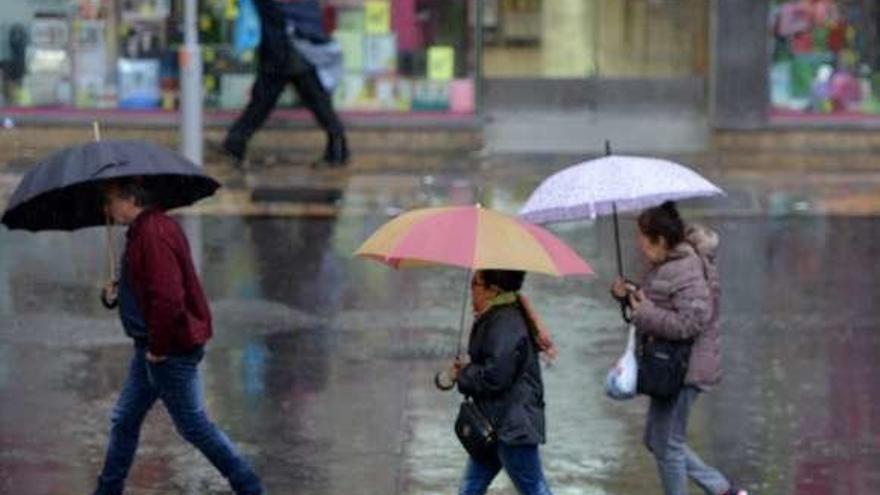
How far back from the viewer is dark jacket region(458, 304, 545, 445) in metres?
7.80

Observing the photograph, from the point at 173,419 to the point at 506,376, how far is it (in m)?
1.54

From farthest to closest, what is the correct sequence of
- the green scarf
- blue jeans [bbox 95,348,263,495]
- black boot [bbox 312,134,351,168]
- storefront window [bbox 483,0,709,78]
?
storefront window [bbox 483,0,709,78] → black boot [bbox 312,134,351,168] → blue jeans [bbox 95,348,263,495] → the green scarf

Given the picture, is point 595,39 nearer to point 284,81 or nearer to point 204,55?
point 284,81

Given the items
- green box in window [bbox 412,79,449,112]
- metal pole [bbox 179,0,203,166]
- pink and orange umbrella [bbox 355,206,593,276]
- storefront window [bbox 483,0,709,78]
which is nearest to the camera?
pink and orange umbrella [bbox 355,206,593,276]

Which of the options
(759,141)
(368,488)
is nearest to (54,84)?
(759,141)

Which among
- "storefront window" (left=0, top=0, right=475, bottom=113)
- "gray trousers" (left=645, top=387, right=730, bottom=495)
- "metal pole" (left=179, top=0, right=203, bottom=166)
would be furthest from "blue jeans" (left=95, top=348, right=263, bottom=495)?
"storefront window" (left=0, top=0, right=475, bottom=113)

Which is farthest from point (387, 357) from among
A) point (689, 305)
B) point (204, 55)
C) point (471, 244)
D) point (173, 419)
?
point (204, 55)

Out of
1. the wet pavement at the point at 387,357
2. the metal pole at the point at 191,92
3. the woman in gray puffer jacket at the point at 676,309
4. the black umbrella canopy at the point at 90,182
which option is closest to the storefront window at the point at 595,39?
the wet pavement at the point at 387,357

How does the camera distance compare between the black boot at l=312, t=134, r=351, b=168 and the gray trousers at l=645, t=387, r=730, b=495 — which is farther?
the black boot at l=312, t=134, r=351, b=168

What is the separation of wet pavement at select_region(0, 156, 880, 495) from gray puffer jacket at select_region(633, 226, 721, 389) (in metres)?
1.10

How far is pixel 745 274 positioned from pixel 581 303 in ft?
4.79

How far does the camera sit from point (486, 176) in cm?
1781

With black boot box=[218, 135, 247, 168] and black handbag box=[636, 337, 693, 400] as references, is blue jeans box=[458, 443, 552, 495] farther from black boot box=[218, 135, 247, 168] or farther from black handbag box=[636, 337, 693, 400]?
black boot box=[218, 135, 247, 168]

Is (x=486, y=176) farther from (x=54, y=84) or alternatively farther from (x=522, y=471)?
(x=522, y=471)
